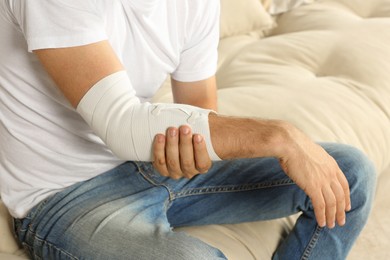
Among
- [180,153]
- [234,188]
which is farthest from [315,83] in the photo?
[180,153]

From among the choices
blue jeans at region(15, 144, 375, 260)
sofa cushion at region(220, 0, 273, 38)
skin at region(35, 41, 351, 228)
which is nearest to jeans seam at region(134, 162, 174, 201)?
blue jeans at region(15, 144, 375, 260)

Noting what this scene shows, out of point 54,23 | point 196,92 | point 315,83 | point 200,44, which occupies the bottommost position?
point 315,83

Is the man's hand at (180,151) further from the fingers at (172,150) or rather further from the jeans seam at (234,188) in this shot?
the jeans seam at (234,188)

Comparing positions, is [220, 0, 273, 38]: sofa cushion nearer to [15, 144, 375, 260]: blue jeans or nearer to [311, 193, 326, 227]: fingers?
[15, 144, 375, 260]: blue jeans

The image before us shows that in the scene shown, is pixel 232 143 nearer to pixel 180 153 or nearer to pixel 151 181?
pixel 180 153

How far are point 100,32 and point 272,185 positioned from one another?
0.47 meters

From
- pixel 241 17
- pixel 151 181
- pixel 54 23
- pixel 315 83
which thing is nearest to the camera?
pixel 54 23

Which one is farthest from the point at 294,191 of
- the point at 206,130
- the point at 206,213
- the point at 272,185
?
the point at 206,130

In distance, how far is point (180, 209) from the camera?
1.27 metres

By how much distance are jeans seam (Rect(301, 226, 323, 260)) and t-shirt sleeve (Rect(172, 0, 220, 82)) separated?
41cm

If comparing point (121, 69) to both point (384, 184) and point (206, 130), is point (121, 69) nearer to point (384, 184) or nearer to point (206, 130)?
point (206, 130)

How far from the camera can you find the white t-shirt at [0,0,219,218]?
1.02 meters

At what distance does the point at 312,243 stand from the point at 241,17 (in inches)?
45.5

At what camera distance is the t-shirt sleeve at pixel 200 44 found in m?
1.33
